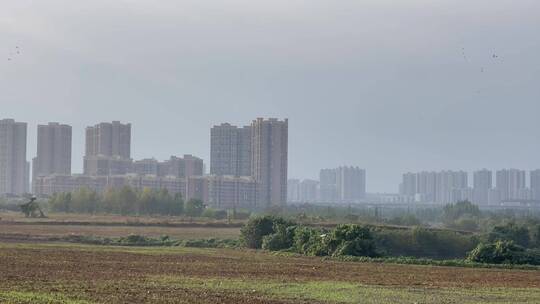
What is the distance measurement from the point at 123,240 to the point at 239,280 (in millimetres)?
34104

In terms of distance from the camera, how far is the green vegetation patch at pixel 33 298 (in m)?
22.9

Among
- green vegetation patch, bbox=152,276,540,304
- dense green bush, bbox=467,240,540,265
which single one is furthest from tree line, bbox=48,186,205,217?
green vegetation patch, bbox=152,276,540,304

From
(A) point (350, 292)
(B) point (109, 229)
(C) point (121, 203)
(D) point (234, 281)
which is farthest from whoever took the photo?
(C) point (121, 203)

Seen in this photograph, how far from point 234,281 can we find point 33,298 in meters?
9.92

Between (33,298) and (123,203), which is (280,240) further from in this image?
(123,203)

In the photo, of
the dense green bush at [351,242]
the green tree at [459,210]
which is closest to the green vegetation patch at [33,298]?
the dense green bush at [351,242]

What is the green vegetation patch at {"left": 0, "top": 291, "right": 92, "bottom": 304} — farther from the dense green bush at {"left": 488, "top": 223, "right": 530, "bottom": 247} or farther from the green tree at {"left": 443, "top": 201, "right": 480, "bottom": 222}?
the green tree at {"left": 443, "top": 201, "right": 480, "bottom": 222}

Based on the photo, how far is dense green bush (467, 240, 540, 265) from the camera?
166ft

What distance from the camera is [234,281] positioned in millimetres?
32219

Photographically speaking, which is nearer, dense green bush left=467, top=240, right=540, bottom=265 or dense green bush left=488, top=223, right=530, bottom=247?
dense green bush left=467, top=240, right=540, bottom=265

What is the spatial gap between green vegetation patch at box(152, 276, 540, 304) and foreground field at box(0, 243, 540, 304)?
0.10 feet

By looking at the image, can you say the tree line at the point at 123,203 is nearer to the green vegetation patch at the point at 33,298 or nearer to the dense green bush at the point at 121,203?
the dense green bush at the point at 121,203

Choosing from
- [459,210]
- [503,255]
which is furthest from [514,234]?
[459,210]

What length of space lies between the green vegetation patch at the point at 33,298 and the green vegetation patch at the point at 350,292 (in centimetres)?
584
